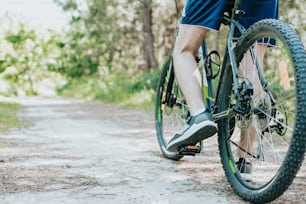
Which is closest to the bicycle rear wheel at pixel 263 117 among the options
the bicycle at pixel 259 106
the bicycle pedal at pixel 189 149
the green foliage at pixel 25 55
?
the bicycle at pixel 259 106

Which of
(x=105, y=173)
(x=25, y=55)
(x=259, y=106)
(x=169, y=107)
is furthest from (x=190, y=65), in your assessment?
(x=25, y=55)

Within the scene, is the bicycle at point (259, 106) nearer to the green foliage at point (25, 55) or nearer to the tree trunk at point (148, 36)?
the tree trunk at point (148, 36)

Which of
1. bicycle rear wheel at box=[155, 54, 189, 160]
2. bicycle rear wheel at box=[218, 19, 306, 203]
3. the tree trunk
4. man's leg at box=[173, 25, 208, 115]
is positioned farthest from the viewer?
the tree trunk

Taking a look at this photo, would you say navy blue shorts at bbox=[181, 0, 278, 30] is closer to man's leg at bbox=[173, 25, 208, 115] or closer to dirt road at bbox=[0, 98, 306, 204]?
man's leg at bbox=[173, 25, 208, 115]

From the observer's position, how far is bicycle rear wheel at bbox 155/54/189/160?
3.39 m

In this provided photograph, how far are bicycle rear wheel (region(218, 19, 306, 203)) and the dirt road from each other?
0.54 feet

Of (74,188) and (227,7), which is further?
(227,7)

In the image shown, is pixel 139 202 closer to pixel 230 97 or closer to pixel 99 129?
pixel 230 97

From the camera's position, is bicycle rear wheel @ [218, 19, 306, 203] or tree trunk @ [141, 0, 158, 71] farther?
tree trunk @ [141, 0, 158, 71]

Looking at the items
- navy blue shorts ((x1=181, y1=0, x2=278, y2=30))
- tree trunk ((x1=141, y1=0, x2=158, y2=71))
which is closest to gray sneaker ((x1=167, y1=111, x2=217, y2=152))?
navy blue shorts ((x1=181, y1=0, x2=278, y2=30))

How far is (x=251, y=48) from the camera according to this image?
7.86 ft

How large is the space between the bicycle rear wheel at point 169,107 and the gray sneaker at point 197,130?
22.2 inches

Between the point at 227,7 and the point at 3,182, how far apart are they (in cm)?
145

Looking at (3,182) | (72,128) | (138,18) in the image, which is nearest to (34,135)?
(72,128)
